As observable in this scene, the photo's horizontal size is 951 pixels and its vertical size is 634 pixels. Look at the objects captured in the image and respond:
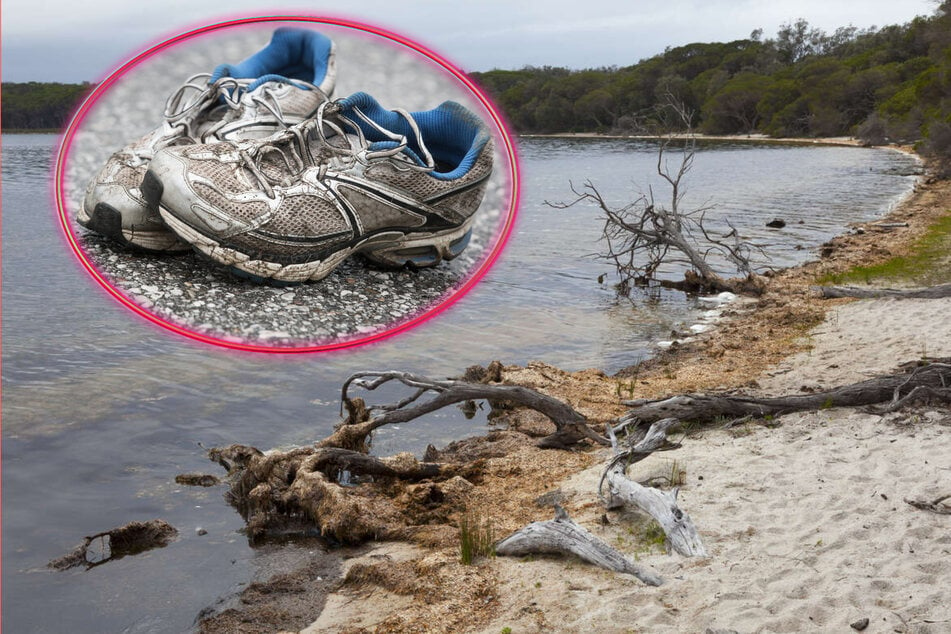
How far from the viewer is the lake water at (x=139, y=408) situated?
425 cm

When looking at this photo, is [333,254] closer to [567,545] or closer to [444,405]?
[567,545]

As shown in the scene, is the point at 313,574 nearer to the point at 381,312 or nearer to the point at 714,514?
the point at 714,514

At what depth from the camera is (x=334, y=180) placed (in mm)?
1203

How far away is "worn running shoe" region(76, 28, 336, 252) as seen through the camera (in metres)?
1.13

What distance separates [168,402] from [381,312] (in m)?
6.00

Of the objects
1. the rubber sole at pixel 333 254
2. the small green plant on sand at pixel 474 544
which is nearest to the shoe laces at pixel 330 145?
the rubber sole at pixel 333 254

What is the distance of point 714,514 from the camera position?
14.9ft

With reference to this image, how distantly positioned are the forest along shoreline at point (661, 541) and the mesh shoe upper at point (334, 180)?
2.72 m

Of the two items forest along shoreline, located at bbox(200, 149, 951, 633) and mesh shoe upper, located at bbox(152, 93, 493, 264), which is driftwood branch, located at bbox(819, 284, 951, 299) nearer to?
forest along shoreline, located at bbox(200, 149, 951, 633)

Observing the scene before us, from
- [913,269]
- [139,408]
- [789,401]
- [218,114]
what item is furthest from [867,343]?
[218,114]

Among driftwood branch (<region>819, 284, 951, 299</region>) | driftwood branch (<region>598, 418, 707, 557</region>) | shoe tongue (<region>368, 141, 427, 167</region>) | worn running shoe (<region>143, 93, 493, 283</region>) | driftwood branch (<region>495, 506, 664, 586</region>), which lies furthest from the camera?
driftwood branch (<region>819, 284, 951, 299</region>)

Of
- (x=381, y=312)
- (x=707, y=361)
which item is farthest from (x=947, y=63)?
(x=381, y=312)

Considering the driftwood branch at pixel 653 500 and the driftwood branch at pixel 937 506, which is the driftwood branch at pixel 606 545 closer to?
the driftwood branch at pixel 653 500

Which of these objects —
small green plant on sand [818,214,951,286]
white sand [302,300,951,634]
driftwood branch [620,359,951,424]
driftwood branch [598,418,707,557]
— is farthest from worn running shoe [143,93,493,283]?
small green plant on sand [818,214,951,286]
